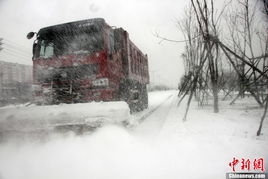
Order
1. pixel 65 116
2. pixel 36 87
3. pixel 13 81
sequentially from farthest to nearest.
→ pixel 13 81 < pixel 36 87 < pixel 65 116

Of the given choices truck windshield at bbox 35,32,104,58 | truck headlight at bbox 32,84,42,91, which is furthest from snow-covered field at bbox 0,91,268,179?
truck windshield at bbox 35,32,104,58

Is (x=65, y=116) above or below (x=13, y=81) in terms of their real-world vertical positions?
below

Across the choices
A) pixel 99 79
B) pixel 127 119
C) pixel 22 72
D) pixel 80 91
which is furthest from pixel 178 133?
pixel 22 72

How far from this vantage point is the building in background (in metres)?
17.8

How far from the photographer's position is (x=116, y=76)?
16.0ft

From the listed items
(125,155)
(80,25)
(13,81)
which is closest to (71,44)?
(80,25)

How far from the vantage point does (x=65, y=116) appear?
9.88ft

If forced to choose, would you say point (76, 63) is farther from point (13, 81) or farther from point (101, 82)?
point (13, 81)

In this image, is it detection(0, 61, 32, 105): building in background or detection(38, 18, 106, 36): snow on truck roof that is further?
detection(0, 61, 32, 105): building in background

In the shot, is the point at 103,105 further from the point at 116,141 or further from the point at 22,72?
the point at 22,72

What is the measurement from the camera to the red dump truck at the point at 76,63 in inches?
165

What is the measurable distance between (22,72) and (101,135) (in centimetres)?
2121

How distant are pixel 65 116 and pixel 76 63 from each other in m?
1.69

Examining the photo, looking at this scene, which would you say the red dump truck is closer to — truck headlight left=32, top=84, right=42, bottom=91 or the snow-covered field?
truck headlight left=32, top=84, right=42, bottom=91
